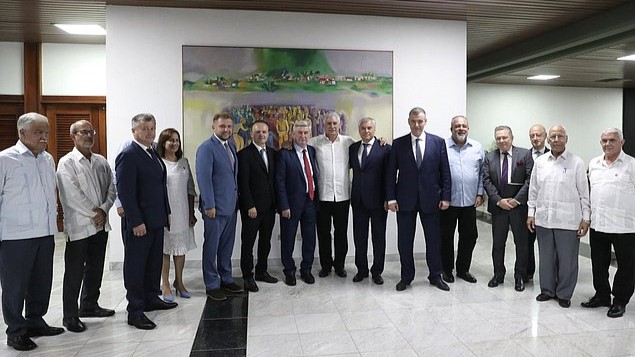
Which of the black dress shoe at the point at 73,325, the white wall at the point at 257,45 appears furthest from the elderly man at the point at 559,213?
the black dress shoe at the point at 73,325

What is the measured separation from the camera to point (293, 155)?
498cm

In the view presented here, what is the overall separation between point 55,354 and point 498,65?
7466 mm

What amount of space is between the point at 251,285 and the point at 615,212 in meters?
3.25

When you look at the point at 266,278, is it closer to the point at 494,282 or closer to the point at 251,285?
the point at 251,285

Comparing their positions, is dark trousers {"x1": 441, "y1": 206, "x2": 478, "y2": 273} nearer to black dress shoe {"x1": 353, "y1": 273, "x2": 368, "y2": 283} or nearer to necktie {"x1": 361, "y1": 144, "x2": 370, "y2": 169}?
black dress shoe {"x1": 353, "y1": 273, "x2": 368, "y2": 283}

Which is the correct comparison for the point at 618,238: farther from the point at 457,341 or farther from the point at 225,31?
the point at 225,31

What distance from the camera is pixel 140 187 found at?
380cm

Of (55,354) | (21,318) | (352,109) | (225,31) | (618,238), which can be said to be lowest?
(55,354)

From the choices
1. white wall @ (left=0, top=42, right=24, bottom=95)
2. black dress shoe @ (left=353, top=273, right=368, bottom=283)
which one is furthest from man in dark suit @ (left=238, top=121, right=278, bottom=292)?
white wall @ (left=0, top=42, right=24, bottom=95)

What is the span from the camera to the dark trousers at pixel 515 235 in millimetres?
4852

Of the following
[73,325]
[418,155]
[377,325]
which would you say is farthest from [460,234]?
[73,325]

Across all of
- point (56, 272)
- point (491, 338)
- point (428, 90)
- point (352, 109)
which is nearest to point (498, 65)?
point (428, 90)

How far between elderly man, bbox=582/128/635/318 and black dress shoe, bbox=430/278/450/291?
1.34 m

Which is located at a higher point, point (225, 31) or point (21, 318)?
point (225, 31)
